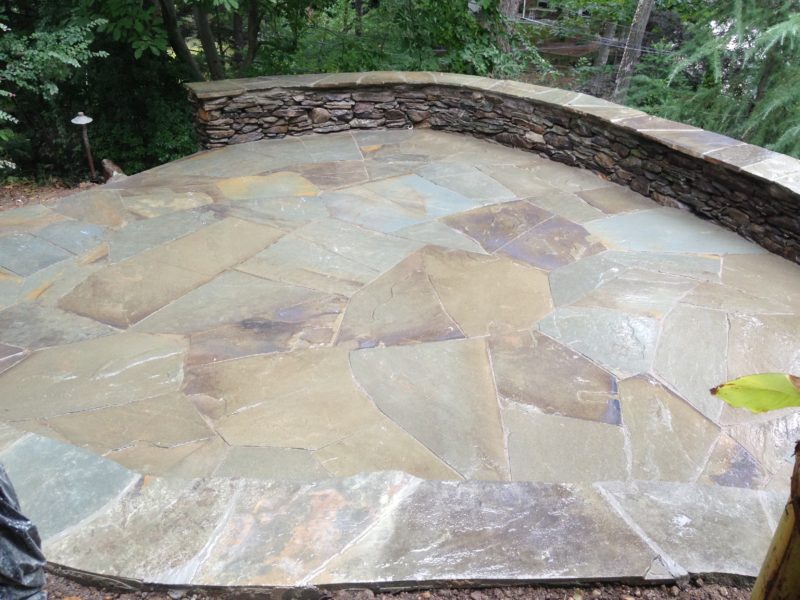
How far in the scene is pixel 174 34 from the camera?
664 centimetres

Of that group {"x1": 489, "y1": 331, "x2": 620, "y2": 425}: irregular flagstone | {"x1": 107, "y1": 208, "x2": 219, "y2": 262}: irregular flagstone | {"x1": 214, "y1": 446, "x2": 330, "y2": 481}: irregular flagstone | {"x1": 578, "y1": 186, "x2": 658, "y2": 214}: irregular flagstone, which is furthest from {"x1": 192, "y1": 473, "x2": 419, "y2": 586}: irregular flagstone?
{"x1": 578, "y1": 186, "x2": 658, "y2": 214}: irregular flagstone

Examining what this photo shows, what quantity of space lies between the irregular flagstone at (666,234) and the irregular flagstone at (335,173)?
188 centimetres

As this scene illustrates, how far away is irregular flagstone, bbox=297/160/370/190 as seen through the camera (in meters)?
4.82

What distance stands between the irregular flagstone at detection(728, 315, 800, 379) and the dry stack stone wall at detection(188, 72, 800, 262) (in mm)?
838

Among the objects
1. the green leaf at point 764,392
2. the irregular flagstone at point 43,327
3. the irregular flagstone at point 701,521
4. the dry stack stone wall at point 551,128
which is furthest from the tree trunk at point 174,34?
the green leaf at point 764,392

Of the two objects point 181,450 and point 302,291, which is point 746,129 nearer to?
point 302,291

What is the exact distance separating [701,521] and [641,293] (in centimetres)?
177

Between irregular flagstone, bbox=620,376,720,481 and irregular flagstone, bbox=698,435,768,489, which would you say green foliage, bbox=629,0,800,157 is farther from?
irregular flagstone, bbox=698,435,768,489

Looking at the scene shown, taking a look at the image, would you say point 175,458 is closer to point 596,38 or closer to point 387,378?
point 387,378

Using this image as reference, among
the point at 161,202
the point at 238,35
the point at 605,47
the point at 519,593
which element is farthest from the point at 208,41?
the point at 605,47

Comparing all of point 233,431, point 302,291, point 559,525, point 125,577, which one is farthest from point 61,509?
point 302,291

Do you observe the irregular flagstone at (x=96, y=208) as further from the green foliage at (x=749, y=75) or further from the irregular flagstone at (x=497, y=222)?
the green foliage at (x=749, y=75)

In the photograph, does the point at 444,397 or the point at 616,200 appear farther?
the point at 616,200

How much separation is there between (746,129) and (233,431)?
6093 millimetres
